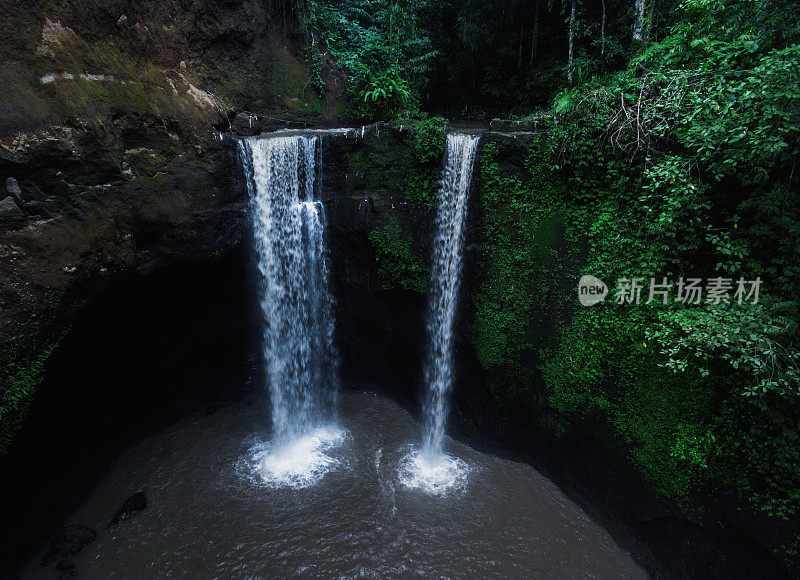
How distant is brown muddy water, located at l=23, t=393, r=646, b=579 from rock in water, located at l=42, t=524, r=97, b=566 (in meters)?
0.13

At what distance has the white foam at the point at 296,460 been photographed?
22.0ft

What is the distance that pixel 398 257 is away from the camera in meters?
7.98

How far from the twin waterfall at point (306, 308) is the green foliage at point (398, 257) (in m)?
0.37

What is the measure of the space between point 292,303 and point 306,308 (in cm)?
35

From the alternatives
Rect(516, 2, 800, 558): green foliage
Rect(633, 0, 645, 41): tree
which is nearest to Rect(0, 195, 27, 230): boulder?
Rect(516, 2, 800, 558): green foliage

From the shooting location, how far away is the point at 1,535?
5074 mm

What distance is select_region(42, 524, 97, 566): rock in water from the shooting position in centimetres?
547

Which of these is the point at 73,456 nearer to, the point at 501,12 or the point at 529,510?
the point at 529,510

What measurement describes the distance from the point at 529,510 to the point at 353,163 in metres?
7.21

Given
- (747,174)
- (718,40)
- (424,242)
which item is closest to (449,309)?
(424,242)

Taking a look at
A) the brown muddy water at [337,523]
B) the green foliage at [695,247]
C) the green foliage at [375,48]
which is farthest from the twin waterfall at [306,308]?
the green foliage at [375,48]

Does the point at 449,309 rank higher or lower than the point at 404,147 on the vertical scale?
lower

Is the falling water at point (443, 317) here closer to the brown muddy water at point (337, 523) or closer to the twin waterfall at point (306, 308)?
the twin waterfall at point (306, 308)

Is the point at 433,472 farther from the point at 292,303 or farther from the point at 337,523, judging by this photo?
the point at 292,303
